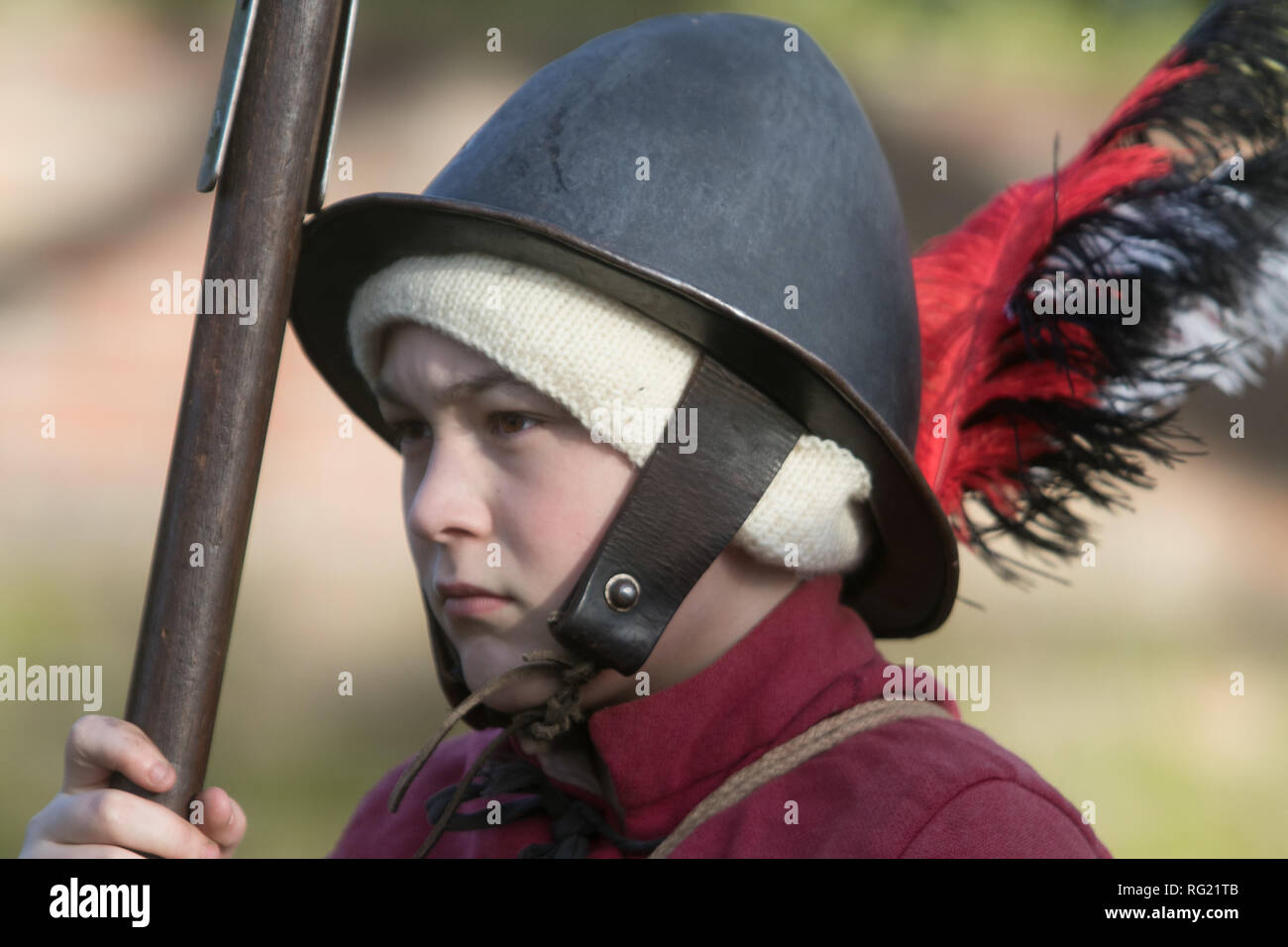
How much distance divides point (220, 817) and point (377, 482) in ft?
14.2

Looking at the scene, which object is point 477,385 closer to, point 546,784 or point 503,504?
point 503,504

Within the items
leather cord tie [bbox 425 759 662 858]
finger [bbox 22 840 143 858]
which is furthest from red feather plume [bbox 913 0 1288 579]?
finger [bbox 22 840 143 858]

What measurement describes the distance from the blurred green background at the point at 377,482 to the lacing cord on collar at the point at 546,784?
306cm

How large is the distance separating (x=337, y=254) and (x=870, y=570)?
2.75 ft

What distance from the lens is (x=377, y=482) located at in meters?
5.66

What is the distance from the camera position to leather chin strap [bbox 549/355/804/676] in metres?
1.55

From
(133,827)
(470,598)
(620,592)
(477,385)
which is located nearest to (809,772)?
(620,592)

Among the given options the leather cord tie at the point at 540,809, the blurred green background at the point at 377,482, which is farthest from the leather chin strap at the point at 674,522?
the blurred green background at the point at 377,482

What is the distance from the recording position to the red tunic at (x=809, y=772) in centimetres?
144

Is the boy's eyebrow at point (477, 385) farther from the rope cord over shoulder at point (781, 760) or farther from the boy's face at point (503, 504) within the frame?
the rope cord over shoulder at point (781, 760)
